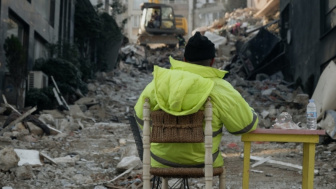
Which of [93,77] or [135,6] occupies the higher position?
[135,6]

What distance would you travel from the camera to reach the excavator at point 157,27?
32.3m

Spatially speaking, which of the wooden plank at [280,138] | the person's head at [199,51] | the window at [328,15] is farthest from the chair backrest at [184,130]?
the window at [328,15]

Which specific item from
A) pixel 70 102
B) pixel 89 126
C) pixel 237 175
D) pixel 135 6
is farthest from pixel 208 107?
pixel 135 6

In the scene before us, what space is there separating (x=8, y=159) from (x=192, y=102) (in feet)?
12.9

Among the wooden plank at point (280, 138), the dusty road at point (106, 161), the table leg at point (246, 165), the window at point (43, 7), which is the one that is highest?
the window at point (43, 7)

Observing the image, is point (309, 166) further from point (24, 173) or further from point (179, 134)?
point (24, 173)

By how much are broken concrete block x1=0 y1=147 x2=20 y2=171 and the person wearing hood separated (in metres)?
3.38

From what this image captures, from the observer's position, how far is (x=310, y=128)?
387 cm

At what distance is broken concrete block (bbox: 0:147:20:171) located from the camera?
620 centimetres

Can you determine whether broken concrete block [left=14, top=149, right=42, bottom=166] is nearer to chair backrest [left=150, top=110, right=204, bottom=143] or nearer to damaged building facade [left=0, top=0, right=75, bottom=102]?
chair backrest [left=150, top=110, right=204, bottom=143]

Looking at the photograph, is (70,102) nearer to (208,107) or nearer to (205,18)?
(208,107)

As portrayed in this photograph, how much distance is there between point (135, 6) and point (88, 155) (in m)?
55.1

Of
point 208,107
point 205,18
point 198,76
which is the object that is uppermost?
point 205,18

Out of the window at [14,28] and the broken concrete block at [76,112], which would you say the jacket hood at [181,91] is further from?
the window at [14,28]
